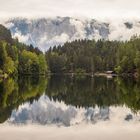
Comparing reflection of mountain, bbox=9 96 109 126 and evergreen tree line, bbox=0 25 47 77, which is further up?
reflection of mountain, bbox=9 96 109 126

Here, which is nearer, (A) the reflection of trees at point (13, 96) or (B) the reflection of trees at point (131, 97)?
(A) the reflection of trees at point (13, 96)

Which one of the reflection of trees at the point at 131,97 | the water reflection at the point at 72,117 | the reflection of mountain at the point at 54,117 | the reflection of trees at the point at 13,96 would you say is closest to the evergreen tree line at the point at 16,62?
the reflection of trees at the point at 13,96

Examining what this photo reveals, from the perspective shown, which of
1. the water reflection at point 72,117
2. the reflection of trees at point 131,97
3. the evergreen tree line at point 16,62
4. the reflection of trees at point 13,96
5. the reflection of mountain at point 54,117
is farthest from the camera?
the evergreen tree line at point 16,62

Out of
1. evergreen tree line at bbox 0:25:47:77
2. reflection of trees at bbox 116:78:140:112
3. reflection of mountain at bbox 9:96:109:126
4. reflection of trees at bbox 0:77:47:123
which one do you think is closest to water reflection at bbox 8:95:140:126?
reflection of mountain at bbox 9:96:109:126

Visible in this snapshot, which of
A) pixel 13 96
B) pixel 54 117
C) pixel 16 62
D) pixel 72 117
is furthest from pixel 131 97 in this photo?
pixel 16 62

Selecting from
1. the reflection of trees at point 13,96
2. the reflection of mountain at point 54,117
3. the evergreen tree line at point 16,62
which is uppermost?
the reflection of mountain at point 54,117

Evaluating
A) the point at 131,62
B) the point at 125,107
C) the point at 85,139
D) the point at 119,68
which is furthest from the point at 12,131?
the point at 119,68

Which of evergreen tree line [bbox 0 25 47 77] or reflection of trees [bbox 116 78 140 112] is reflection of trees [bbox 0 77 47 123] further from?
evergreen tree line [bbox 0 25 47 77]

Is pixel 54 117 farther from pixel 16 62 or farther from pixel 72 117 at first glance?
pixel 16 62

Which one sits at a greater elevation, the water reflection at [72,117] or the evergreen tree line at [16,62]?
the water reflection at [72,117]

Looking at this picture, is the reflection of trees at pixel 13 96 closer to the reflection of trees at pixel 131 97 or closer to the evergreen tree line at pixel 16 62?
the reflection of trees at pixel 131 97

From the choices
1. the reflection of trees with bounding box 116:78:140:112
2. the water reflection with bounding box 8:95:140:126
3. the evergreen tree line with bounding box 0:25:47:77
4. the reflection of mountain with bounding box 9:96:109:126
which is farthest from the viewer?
the evergreen tree line with bounding box 0:25:47:77

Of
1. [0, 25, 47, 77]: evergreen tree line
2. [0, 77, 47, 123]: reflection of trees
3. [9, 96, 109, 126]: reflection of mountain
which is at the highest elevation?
[9, 96, 109, 126]: reflection of mountain

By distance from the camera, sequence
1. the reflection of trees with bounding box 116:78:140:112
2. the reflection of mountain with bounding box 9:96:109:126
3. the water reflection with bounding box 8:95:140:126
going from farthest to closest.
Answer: the reflection of trees with bounding box 116:78:140:112 < the reflection of mountain with bounding box 9:96:109:126 < the water reflection with bounding box 8:95:140:126
